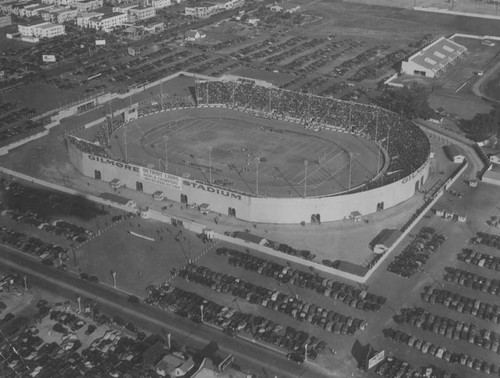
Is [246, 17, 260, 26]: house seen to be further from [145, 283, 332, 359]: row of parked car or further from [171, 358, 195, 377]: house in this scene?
[171, 358, 195, 377]: house

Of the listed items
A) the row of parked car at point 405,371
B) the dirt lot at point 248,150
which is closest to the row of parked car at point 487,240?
the dirt lot at point 248,150

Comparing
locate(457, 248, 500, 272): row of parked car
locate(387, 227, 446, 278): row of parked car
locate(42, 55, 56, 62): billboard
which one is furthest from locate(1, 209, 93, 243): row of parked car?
locate(42, 55, 56, 62): billboard

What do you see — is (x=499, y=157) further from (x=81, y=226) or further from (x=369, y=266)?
(x=81, y=226)

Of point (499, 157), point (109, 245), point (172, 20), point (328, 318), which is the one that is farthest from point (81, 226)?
point (172, 20)

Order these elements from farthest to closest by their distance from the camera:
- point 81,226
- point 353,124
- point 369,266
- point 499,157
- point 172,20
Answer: point 172,20 < point 353,124 < point 499,157 < point 81,226 < point 369,266

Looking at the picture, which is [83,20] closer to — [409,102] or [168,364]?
[409,102]

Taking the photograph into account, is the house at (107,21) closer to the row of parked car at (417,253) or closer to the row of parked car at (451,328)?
the row of parked car at (417,253)
